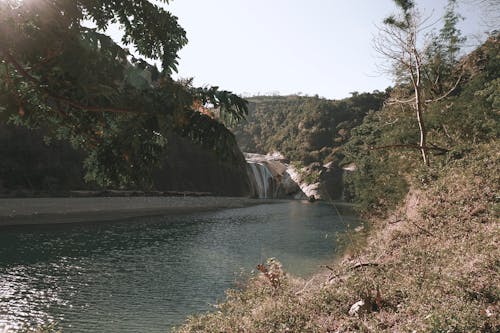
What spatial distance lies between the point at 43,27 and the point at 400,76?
22639 mm

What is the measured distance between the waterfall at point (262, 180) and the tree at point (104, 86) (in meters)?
65.1

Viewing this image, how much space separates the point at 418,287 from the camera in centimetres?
752

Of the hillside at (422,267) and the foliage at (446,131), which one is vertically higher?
the foliage at (446,131)

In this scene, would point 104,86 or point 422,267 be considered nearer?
point 104,86

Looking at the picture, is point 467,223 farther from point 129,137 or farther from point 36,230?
point 36,230

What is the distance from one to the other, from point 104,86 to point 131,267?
16.1m

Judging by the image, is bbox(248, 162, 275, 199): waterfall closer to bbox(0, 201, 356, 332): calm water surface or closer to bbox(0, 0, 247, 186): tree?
bbox(0, 201, 356, 332): calm water surface

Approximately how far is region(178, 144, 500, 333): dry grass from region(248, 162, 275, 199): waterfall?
5837 centimetres

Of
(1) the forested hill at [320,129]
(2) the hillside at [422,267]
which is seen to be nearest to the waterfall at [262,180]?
(1) the forested hill at [320,129]

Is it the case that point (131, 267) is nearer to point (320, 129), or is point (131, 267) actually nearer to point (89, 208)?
point (89, 208)

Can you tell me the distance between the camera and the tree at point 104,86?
15.0ft

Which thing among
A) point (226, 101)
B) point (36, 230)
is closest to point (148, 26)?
point (226, 101)

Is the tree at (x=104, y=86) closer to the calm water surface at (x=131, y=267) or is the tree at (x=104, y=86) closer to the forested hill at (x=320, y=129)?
the calm water surface at (x=131, y=267)

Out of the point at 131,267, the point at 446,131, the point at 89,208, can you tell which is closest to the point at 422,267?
the point at 446,131
